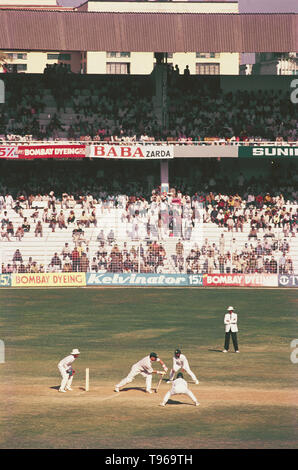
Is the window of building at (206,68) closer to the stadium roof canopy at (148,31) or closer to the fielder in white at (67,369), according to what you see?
the stadium roof canopy at (148,31)

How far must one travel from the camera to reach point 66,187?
60625 millimetres

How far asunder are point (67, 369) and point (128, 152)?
34.5 metres

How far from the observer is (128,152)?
58.3 metres

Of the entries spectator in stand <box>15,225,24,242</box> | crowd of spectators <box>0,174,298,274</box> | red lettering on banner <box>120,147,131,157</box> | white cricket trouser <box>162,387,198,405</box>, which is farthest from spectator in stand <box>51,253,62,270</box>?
white cricket trouser <box>162,387,198,405</box>

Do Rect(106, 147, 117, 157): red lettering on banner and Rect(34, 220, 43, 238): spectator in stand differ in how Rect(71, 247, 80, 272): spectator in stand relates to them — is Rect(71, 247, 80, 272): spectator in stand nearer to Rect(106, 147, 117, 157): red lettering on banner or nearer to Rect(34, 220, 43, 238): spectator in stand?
Rect(34, 220, 43, 238): spectator in stand

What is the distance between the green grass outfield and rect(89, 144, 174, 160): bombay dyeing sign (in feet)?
38.9

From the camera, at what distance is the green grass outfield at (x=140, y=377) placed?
834 inches

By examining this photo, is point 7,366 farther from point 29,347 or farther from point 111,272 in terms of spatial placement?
point 111,272

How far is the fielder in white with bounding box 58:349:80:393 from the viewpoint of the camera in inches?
979

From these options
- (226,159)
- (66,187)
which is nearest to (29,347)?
(66,187)

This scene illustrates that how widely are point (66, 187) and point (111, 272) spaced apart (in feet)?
34.5

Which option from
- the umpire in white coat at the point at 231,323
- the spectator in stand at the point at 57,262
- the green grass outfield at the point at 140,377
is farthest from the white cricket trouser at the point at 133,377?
the spectator in stand at the point at 57,262

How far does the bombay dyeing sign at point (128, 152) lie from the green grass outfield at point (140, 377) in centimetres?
1186

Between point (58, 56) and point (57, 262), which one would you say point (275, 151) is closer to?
point (57, 262)
